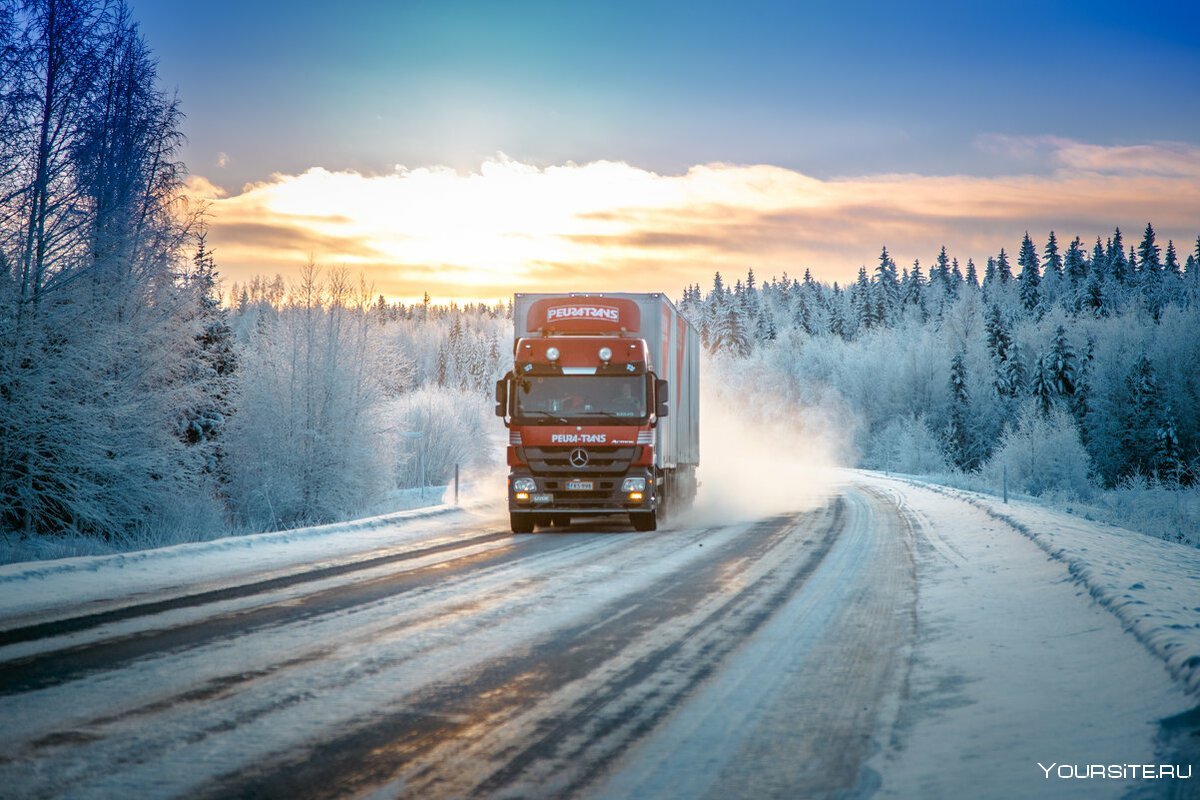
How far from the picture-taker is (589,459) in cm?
1625

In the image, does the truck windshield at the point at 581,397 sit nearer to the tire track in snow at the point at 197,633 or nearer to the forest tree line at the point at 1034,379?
the tire track in snow at the point at 197,633

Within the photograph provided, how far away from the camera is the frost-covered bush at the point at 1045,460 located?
51656 millimetres

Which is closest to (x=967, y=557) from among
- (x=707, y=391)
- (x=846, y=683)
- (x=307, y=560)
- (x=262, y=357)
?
(x=846, y=683)

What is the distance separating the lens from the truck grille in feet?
53.2

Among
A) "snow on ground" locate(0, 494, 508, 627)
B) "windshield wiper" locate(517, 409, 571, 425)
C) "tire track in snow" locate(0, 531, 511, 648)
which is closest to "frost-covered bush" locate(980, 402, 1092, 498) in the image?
"windshield wiper" locate(517, 409, 571, 425)

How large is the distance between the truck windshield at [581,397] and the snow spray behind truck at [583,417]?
19 millimetres

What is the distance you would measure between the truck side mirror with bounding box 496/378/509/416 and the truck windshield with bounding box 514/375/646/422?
0.25 metres

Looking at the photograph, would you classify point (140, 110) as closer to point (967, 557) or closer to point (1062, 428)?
point (967, 557)

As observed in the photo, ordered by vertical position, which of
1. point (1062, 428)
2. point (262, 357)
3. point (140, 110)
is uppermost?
point (140, 110)

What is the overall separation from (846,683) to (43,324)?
15568 mm

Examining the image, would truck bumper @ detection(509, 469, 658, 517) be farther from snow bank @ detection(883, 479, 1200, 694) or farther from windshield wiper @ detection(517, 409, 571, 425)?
snow bank @ detection(883, 479, 1200, 694)

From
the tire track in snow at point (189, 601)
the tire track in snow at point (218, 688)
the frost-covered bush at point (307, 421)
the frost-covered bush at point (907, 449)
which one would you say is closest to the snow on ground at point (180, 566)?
the tire track in snow at point (189, 601)

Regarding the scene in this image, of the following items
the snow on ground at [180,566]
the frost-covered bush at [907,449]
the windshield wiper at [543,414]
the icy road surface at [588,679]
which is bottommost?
the frost-covered bush at [907,449]

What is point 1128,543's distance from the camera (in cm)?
1441
